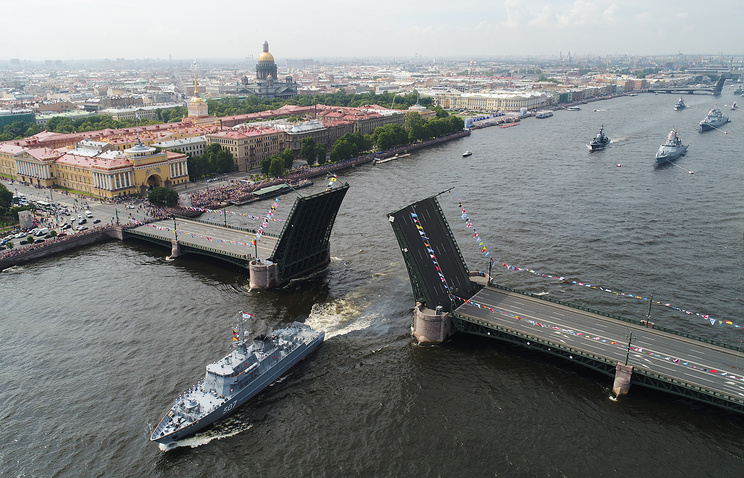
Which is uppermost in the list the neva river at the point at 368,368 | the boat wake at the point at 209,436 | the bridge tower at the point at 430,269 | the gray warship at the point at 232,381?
the bridge tower at the point at 430,269

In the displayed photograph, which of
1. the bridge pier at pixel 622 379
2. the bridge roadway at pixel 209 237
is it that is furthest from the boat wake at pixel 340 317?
the bridge pier at pixel 622 379

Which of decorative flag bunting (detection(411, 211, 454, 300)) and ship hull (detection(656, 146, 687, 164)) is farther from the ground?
decorative flag bunting (detection(411, 211, 454, 300))

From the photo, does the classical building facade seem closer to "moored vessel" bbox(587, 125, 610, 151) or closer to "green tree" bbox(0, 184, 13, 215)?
"green tree" bbox(0, 184, 13, 215)

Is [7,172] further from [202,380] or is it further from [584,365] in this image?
[584,365]

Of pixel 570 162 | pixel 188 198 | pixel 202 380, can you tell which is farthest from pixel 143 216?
pixel 570 162

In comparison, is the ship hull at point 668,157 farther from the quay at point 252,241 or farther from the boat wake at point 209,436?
the boat wake at point 209,436

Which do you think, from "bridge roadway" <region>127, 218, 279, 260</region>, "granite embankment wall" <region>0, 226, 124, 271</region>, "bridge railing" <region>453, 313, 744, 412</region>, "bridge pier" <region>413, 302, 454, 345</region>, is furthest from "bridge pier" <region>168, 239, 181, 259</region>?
"bridge railing" <region>453, 313, 744, 412</region>

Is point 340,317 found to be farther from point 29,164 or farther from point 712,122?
point 712,122

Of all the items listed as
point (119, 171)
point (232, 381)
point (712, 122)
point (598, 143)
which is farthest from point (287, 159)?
point (712, 122)
